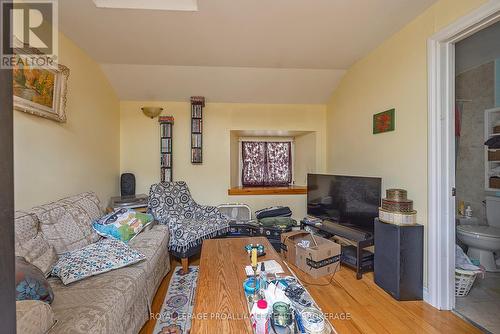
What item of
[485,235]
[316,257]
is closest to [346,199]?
[316,257]

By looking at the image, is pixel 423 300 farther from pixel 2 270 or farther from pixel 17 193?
pixel 17 193

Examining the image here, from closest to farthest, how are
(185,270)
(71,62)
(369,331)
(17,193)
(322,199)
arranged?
(369,331) < (17,193) < (71,62) < (185,270) < (322,199)

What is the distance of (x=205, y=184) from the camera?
135 inches

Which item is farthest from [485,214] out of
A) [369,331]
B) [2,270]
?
[2,270]

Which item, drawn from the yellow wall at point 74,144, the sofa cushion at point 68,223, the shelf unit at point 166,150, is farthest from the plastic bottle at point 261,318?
the shelf unit at point 166,150

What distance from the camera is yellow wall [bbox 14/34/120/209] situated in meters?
1.66

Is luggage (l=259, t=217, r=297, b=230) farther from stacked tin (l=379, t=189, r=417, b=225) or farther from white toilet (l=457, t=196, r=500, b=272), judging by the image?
white toilet (l=457, t=196, r=500, b=272)

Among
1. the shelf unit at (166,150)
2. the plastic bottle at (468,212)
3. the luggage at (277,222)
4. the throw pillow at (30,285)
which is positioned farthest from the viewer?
the shelf unit at (166,150)

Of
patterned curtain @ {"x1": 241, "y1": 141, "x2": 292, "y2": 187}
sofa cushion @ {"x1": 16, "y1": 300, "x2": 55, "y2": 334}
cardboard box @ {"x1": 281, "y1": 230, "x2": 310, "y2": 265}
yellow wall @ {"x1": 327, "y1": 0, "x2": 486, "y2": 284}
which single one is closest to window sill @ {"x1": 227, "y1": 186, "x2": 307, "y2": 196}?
patterned curtain @ {"x1": 241, "y1": 141, "x2": 292, "y2": 187}

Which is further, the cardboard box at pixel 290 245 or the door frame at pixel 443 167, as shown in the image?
the cardboard box at pixel 290 245

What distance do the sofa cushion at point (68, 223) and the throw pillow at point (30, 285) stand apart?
0.60 m

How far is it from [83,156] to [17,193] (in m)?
0.87

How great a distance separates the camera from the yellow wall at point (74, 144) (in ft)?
5.45

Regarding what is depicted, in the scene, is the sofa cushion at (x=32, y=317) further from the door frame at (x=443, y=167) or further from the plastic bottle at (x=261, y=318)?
the door frame at (x=443, y=167)
